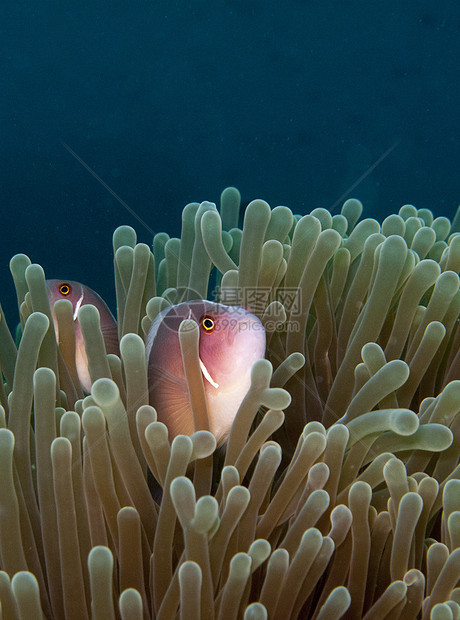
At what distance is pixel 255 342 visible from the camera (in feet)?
2.80

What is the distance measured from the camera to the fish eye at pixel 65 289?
137cm

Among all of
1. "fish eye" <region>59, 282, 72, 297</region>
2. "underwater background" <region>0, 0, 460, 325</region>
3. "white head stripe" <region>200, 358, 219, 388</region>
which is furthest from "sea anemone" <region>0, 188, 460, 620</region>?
"underwater background" <region>0, 0, 460, 325</region>

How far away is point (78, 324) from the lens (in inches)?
52.4

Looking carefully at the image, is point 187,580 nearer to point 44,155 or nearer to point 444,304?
point 444,304

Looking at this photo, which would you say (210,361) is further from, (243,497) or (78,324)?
(78,324)

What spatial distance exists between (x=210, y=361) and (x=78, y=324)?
0.56 metres

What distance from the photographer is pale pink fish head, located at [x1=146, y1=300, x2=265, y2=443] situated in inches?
33.8

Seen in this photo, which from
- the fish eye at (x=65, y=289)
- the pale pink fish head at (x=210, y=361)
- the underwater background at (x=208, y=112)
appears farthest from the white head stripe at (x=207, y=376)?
the underwater background at (x=208, y=112)

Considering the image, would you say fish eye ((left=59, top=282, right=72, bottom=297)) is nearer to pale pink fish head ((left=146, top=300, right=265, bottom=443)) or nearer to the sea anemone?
the sea anemone

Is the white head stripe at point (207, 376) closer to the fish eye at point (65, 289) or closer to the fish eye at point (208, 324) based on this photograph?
the fish eye at point (208, 324)

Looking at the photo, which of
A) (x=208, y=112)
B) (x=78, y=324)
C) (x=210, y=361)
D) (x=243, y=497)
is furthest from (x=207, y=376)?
(x=208, y=112)

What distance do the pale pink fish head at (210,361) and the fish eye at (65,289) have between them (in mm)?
469

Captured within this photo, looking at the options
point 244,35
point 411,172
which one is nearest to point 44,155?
point 244,35

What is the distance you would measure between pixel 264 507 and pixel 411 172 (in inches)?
410
